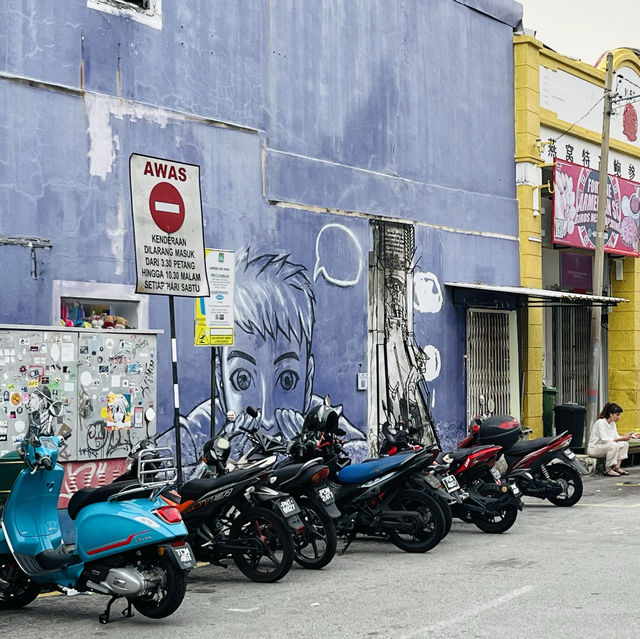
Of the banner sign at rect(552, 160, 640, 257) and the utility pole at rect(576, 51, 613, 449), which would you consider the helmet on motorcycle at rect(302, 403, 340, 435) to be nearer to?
the utility pole at rect(576, 51, 613, 449)

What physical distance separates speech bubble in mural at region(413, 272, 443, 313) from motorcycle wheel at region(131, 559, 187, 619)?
1009cm

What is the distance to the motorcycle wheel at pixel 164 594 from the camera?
744 cm

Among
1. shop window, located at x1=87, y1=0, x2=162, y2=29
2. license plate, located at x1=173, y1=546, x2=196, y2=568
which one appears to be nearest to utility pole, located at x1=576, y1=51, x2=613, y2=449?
shop window, located at x1=87, y1=0, x2=162, y2=29

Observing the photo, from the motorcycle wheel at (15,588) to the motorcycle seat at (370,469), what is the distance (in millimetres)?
3543

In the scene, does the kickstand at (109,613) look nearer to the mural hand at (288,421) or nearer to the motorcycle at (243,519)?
the motorcycle at (243,519)

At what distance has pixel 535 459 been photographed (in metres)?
13.2

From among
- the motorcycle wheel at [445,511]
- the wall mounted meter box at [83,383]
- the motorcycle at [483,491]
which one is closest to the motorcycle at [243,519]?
the wall mounted meter box at [83,383]

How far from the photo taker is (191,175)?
10.3 meters

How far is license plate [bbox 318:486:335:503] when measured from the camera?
966cm

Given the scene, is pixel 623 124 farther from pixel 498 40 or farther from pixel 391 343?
pixel 391 343

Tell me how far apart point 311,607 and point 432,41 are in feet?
39.8

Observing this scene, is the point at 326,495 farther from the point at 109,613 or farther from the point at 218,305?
the point at 218,305

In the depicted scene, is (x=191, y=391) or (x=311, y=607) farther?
(x=191, y=391)

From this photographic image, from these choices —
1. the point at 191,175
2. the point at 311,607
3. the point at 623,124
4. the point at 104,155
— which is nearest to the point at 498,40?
the point at 623,124
